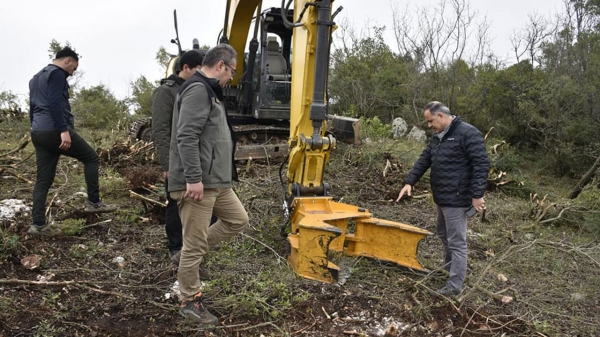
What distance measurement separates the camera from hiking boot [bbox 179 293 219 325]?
3.53 metres

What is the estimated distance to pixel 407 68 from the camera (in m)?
17.6

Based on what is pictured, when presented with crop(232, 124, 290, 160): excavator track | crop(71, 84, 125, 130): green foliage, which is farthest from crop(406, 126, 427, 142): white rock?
crop(71, 84, 125, 130): green foliage

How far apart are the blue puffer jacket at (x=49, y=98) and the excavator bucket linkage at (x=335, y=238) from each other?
7.58 ft

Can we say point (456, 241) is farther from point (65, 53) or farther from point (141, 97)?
point (141, 97)

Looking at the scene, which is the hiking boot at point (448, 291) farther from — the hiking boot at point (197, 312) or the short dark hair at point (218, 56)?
the short dark hair at point (218, 56)

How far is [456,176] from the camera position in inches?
163

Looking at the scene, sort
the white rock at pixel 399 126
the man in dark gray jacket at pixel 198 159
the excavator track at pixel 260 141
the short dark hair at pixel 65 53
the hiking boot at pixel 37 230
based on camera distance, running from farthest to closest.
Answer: the white rock at pixel 399 126
the excavator track at pixel 260 141
the hiking boot at pixel 37 230
the short dark hair at pixel 65 53
the man in dark gray jacket at pixel 198 159

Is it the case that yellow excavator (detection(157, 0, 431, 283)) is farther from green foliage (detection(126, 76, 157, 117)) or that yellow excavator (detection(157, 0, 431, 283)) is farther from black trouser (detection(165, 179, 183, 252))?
green foliage (detection(126, 76, 157, 117))

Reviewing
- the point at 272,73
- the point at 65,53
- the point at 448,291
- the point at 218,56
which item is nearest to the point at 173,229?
the point at 218,56

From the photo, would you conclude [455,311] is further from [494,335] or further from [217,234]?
[217,234]

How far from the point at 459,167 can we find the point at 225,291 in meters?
2.12

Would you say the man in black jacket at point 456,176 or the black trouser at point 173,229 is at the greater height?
the man in black jacket at point 456,176

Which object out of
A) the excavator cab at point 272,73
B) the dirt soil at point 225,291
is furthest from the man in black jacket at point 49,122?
the excavator cab at point 272,73

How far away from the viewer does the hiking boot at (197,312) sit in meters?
3.53
